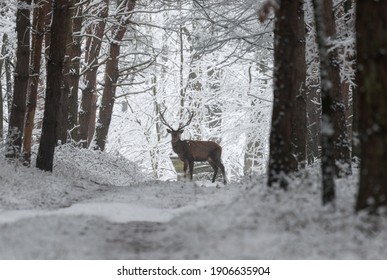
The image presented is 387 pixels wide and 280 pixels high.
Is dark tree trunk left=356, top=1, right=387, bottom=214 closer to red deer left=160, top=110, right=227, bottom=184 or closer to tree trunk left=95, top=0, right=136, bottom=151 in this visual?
red deer left=160, top=110, right=227, bottom=184

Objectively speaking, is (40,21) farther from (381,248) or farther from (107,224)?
(381,248)

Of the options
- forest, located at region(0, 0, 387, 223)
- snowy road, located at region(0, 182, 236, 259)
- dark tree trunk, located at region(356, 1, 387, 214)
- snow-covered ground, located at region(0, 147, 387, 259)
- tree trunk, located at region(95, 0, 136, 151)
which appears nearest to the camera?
snow-covered ground, located at region(0, 147, 387, 259)

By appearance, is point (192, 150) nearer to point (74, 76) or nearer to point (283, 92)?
point (74, 76)

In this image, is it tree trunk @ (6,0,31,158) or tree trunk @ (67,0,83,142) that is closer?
tree trunk @ (6,0,31,158)

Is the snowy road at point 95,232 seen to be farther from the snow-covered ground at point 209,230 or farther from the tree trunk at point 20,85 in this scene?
the tree trunk at point 20,85

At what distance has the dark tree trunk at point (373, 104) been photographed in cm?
661

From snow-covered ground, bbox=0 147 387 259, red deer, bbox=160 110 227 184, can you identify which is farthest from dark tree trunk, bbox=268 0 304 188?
red deer, bbox=160 110 227 184

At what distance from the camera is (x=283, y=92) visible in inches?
332

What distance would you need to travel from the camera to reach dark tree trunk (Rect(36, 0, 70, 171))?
14.3 m

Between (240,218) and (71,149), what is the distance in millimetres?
12503

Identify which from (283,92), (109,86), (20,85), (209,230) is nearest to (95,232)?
(209,230)

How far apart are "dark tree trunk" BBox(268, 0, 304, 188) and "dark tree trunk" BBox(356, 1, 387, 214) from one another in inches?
65.9

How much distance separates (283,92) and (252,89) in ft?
73.9

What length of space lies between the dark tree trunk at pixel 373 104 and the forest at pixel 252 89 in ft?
0.04
